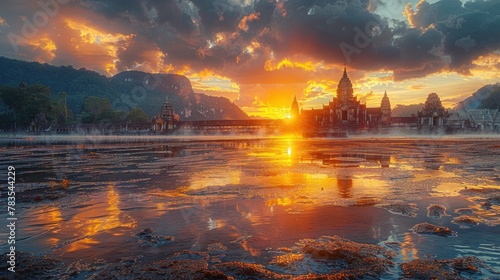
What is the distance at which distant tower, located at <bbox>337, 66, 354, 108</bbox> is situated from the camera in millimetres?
103812

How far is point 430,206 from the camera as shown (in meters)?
9.73

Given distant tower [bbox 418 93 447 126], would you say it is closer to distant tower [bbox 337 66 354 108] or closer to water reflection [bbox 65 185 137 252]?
distant tower [bbox 337 66 354 108]

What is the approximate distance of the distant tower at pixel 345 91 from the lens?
104m

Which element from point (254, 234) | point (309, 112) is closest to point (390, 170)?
point (254, 234)

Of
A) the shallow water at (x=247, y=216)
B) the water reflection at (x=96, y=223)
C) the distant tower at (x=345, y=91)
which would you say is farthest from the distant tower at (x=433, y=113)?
the water reflection at (x=96, y=223)

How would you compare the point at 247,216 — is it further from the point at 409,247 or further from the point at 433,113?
the point at 433,113

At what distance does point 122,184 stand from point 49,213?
4.77 metres

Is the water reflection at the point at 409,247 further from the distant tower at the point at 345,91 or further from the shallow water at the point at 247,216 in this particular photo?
the distant tower at the point at 345,91

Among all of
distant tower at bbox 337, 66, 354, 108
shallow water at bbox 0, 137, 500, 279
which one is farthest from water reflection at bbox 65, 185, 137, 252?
distant tower at bbox 337, 66, 354, 108

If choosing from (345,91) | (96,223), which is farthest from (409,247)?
(345,91)

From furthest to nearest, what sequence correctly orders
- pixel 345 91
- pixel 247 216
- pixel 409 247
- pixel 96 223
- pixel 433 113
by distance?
pixel 345 91 < pixel 433 113 < pixel 247 216 < pixel 96 223 < pixel 409 247

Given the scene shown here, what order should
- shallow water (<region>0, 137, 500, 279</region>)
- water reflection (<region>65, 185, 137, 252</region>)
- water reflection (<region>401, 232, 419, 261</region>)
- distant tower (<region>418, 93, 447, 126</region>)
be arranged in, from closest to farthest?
water reflection (<region>401, 232, 419, 261</region>), shallow water (<region>0, 137, 500, 279</region>), water reflection (<region>65, 185, 137, 252</region>), distant tower (<region>418, 93, 447, 126</region>)

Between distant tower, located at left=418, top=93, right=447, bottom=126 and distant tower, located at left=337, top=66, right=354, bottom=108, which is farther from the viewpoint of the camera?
distant tower, located at left=337, top=66, right=354, bottom=108

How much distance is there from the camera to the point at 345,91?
107 m
